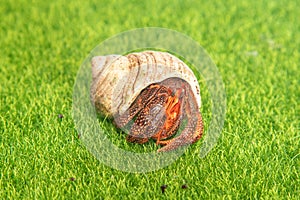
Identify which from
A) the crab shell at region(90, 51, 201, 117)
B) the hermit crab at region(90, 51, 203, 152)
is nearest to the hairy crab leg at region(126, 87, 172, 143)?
the hermit crab at region(90, 51, 203, 152)

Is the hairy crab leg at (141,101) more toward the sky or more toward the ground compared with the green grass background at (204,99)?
more toward the sky

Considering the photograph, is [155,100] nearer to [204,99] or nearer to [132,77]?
[132,77]

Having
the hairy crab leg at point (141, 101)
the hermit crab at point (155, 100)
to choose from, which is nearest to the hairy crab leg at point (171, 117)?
the hermit crab at point (155, 100)

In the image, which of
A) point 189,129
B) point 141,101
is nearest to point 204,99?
point 189,129

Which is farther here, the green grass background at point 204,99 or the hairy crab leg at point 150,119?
the hairy crab leg at point 150,119

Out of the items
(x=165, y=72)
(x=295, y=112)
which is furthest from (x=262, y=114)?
(x=165, y=72)

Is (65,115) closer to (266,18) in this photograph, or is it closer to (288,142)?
(288,142)

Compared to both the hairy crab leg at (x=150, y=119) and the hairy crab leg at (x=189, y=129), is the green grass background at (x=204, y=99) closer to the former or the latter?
the hairy crab leg at (x=189, y=129)
